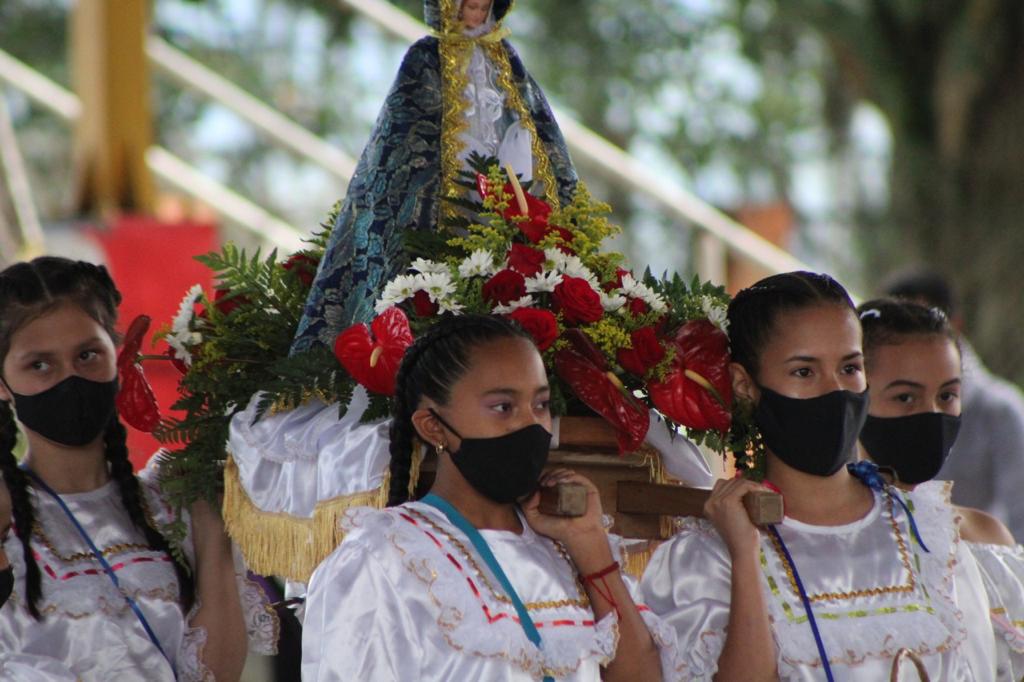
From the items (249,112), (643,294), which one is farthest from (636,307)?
(249,112)

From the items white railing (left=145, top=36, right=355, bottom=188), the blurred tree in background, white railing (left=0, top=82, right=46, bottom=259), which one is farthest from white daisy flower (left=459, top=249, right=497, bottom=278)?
the blurred tree in background

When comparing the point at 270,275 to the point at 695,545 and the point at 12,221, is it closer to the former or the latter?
the point at 695,545

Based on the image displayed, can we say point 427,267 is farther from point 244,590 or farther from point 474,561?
→ point 244,590

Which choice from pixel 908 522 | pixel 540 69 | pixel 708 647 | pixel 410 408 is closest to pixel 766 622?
pixel 708 647

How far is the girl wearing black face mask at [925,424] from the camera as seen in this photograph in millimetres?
3506

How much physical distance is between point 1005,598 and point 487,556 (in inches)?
53.1

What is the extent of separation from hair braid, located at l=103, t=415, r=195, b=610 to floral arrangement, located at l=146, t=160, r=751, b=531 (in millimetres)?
120

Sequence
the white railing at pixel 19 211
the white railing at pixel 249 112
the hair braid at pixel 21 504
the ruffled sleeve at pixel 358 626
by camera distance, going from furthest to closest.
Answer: the white railing at pixel 249 112 → the white railing at pixel 19 211 → the hair braid at pixel 21 504 → the ruffled sleeve at pixel 358 626

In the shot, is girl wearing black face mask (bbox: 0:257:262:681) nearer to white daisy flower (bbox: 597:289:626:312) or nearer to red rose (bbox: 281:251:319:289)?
red rose (bbox: 281:251:319:289)

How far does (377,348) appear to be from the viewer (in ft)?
9.84

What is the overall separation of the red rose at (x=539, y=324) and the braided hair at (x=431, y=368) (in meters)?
0.04

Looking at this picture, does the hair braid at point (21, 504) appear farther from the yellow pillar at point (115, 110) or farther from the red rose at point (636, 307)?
the yellow pillar at point (115, 110)

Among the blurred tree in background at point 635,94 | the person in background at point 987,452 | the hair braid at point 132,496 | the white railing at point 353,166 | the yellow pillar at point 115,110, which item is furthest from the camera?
the blurred tree in background at point 635,94

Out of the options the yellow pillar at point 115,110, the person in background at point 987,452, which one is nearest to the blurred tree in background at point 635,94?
the yellow pillar at point 115,110
